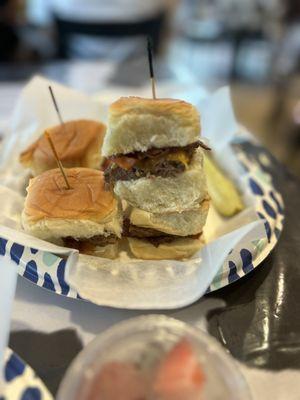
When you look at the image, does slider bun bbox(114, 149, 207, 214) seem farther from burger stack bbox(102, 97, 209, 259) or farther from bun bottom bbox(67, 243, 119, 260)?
bun bottom bbox(67, 243, 119, 260)

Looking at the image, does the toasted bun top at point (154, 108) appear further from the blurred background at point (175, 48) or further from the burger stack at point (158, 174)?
the blurred background at point (175, 48)

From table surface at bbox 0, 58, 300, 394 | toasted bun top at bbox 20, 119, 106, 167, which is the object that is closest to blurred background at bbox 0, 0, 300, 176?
toasted bun top at bbox 20, 119, 106, 167

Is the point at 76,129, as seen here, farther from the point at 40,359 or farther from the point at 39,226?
the point at 40,359

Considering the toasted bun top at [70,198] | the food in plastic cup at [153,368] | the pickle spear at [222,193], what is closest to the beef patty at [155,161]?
the toasted bun top at [70,198]

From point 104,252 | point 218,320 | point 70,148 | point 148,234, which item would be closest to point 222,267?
point 218,320

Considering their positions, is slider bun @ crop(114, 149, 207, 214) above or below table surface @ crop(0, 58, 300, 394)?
above

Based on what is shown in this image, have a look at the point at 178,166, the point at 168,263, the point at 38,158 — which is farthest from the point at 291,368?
the point at 38,158
